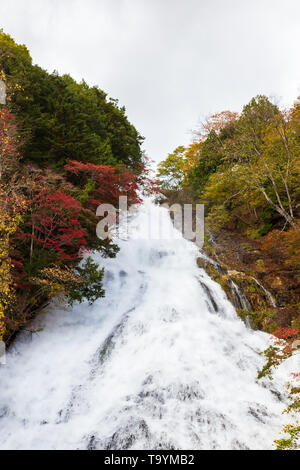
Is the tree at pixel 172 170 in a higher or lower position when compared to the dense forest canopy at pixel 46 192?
higher

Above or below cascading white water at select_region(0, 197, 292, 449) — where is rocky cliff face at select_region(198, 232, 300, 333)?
above

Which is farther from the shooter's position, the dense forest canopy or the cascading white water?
the dense forest canopy

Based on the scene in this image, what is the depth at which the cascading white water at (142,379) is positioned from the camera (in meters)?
4.70

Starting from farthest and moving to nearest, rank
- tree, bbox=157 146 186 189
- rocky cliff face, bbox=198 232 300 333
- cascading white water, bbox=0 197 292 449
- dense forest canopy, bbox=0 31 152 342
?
tree, bbox=157 146 186 189
rocky cliff face, bbox=198 232 300 333
dense forest canopy, bbox=0 31 152 342
cascading white water, bbox=0 197 292 449

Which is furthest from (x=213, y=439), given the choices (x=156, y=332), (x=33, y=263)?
(x=33, y=263)

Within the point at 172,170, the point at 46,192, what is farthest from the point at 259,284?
the point at 172,170

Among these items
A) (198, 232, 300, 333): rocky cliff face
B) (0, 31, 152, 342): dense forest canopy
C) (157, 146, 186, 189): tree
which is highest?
(157, 146, 186, 189): tree

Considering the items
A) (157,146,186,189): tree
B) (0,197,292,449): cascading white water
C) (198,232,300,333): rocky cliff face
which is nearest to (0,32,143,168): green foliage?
(0,197,292,449): cascading white water

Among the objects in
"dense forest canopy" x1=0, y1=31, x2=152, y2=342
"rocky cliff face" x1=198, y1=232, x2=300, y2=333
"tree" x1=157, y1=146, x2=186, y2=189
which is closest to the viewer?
"dense forest canopy" x1=0, y1=31, x2=152, y2=342

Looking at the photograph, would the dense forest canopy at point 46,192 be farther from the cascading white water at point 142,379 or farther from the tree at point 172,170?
the tree at point 172,170

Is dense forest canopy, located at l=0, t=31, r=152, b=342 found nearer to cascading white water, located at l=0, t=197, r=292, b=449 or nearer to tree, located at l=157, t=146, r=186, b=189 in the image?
cascading white water, located at l=0, t=197, r=292, b=449

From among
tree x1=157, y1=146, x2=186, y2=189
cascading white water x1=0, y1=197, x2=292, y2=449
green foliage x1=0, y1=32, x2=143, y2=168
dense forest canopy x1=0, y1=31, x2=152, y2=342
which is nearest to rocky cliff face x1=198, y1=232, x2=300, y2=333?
cascading white water x1=0, y1=197, x2=292, y2=449

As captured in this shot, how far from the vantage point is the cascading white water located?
4695mm

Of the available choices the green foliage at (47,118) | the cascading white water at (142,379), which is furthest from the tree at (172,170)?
the cascading white water at (142,379)
